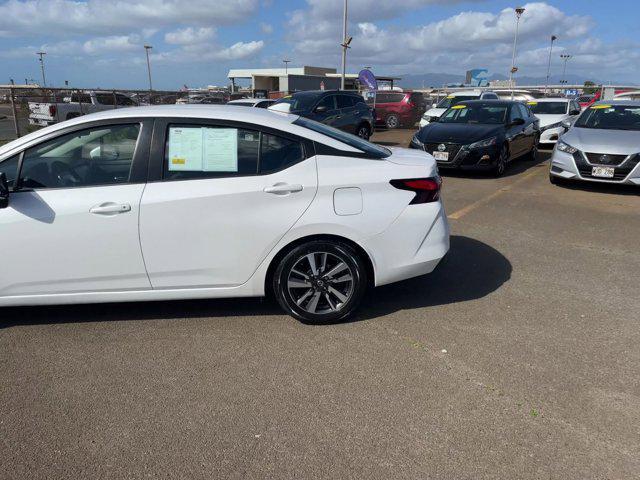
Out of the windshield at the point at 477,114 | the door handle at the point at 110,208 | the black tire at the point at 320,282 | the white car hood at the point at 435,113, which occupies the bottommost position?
the black tire at the point at 320,282

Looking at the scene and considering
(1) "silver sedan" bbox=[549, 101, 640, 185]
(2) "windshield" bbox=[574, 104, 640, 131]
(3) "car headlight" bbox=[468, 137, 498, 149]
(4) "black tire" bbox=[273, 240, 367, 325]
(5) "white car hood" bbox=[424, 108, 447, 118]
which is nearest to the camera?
(4) "black tire" bbox=[273, 240, 367, 325]

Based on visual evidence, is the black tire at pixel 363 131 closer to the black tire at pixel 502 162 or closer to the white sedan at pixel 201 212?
the black tire at pixel 502 162

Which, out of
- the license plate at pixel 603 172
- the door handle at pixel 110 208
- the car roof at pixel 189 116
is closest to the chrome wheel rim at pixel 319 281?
the car roof at pixel 189 116

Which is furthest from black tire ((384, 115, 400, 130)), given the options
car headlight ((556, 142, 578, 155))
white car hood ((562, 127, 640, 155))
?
car headlight ((556, 142, 578, 155))

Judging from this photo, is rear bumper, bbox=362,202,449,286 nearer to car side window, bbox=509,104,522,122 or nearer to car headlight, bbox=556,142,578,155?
car headlight, bbox=556,142,578,155

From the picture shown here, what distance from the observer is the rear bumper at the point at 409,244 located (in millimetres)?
3676

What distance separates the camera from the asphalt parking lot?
96.2 inches

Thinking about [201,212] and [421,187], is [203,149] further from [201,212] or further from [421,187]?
[421,187]

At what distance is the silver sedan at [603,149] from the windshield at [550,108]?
6.03 meters

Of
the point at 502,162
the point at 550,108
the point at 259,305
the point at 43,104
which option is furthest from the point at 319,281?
the point at 43,104

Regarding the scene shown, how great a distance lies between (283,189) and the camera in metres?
3.52

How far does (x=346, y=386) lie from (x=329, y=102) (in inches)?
478

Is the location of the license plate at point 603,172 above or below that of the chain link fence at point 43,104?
below

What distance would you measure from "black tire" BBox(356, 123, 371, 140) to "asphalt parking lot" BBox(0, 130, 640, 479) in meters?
10.9
